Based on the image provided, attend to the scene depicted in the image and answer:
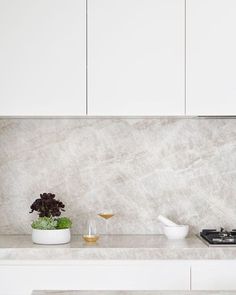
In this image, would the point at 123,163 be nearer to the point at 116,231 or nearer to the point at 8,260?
the point at 116,231

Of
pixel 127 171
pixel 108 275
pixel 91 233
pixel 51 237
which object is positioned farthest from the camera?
pixel 127 171

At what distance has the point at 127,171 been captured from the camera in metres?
3.21

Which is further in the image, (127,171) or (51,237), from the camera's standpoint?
(127,171)

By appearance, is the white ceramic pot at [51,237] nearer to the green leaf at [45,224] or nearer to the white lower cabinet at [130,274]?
the green leaf at [45,224]

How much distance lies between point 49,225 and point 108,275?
0.45 meters

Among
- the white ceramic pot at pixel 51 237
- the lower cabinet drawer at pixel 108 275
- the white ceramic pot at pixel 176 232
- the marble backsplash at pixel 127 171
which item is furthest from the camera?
the marble backsplash at pixel 127 171

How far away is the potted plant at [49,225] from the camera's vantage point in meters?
2.78
